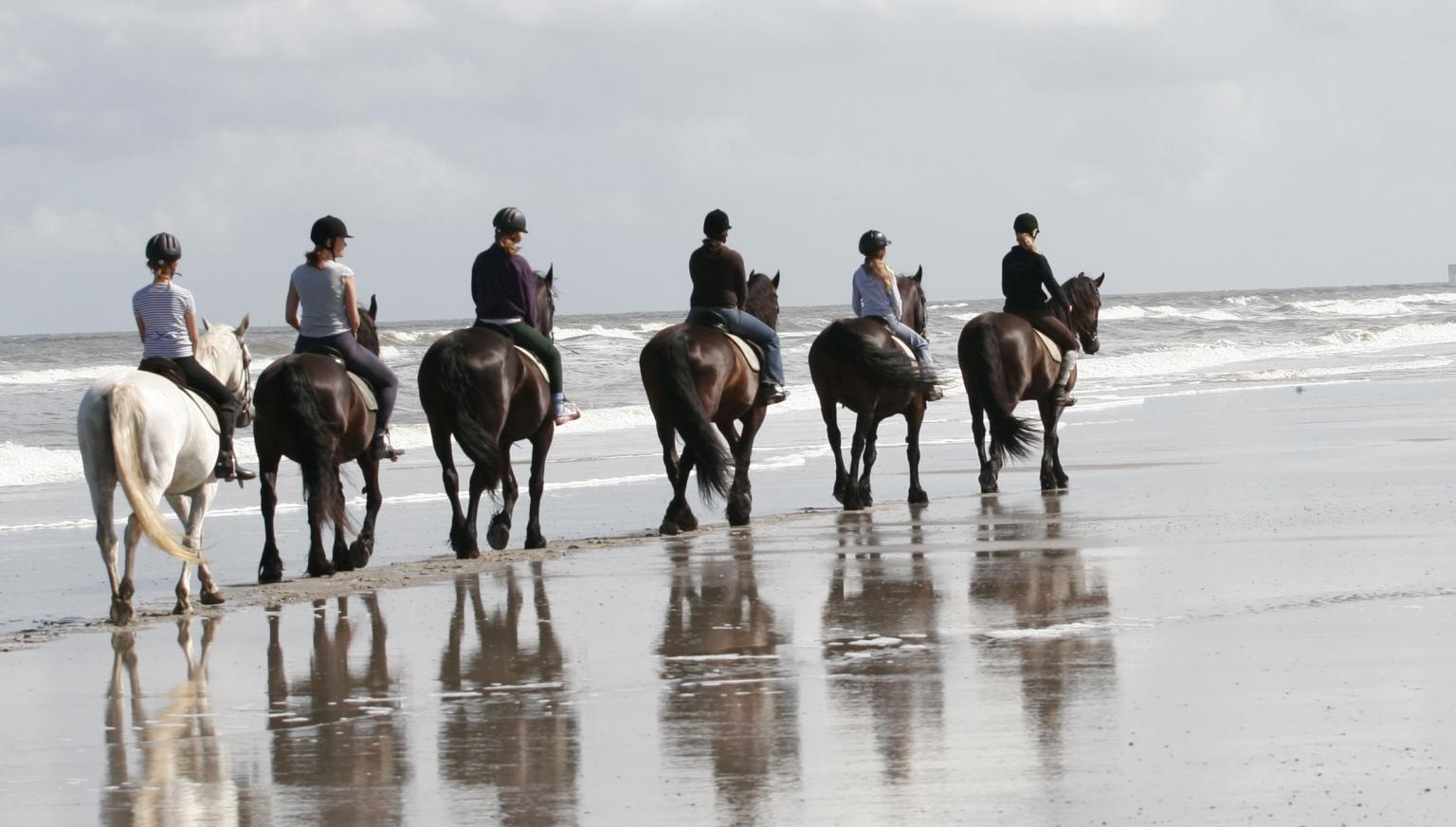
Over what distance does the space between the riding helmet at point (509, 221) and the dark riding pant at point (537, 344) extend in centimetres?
62

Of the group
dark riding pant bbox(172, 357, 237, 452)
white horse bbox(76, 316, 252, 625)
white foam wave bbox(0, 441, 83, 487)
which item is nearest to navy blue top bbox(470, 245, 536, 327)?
dark riding pant bbox(172, 357, 237, 452)

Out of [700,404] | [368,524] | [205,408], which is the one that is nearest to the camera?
[205,408]

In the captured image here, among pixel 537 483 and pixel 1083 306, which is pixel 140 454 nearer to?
pixel 537 483

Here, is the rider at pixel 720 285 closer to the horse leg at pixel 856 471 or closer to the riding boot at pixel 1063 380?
the horse leg at pixel 856 471

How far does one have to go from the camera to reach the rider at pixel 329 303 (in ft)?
36.9

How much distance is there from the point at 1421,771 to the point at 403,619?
5.15 meters

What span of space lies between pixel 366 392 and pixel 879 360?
4.20m

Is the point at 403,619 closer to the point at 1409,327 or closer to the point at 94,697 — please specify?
the point at 94,697

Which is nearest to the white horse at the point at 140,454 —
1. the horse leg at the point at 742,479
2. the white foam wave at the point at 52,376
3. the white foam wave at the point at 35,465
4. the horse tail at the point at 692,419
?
the horse tail at the point at 692,419

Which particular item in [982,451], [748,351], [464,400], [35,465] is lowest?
[982,451]

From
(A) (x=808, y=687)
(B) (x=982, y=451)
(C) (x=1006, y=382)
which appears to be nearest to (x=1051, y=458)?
(B) (x=982, y=451)

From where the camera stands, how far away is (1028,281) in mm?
15336

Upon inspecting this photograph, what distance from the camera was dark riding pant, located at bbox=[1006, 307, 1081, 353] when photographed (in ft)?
50.4

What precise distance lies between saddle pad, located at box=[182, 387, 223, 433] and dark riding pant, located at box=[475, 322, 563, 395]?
2.61m
